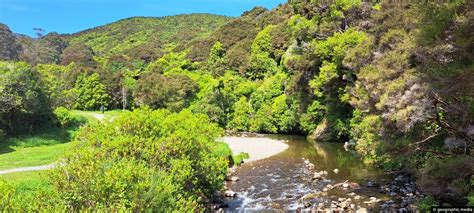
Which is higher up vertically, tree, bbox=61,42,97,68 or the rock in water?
tree, bbox=61,42,97,68

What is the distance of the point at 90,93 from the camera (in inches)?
2756

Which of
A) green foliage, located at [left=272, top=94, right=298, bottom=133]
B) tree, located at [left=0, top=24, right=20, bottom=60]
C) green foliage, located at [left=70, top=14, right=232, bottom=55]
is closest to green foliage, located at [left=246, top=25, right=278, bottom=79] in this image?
green foliage, located at [left=272, top=94, right=298, bottom=133]

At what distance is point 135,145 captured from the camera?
13242 millimetres

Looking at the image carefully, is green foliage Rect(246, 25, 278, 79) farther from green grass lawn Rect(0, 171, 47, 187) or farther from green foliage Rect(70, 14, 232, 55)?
green foliage Rect(70, 14, 232, 55)

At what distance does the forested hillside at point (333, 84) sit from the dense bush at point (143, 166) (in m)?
0.55

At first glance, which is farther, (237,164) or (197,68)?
(197,68)

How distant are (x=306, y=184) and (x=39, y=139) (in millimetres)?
24351

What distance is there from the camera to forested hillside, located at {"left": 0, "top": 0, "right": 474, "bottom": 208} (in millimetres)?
11984

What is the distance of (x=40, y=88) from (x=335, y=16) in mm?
32469

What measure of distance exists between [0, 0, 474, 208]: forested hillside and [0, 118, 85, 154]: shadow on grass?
4.70 feet

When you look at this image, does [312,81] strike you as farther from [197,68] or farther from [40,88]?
[197,68]

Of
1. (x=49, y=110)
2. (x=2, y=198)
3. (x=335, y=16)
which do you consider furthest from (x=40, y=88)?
(x=335, y=16)

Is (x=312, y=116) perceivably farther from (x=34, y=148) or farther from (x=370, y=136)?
(x=34, y=148)

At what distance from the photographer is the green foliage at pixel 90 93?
2729 inches
